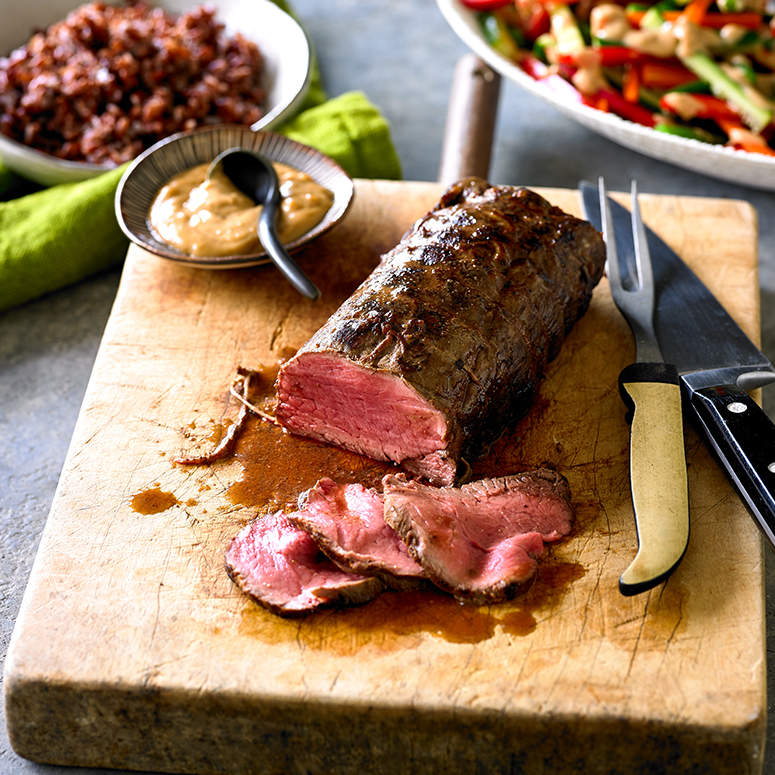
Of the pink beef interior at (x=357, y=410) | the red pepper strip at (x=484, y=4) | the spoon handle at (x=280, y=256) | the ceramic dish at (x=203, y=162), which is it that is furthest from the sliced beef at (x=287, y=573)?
the red pepper strip at (x=484, y=4)

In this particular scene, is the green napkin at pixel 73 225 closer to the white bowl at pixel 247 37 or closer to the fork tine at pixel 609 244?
the white bowl at pixel 247 37

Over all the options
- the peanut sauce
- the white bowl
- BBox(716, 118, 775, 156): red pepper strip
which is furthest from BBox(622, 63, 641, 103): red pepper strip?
the peanut sauce

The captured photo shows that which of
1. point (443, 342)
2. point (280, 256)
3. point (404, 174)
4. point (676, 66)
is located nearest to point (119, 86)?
point (404, 174)

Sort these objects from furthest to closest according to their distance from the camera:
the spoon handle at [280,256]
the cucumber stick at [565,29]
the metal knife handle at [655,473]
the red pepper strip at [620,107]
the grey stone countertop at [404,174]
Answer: the cucumber stick at [565,29], the red pepper strip at [620,107], the spoon handle at [280,256], the grey stone countertop at [404,174], the metal knife handle at [655,473]

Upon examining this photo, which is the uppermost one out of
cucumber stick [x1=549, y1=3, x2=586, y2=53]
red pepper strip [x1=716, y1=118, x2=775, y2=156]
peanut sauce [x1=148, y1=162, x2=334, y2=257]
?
cucumber stick [x1=549, y1=3, x2=586, y2=53]

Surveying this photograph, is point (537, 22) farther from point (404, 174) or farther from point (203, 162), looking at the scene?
point (203, 162)

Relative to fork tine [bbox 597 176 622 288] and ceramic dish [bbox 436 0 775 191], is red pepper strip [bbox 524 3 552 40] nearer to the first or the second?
ceramic dish [bbox 436 0 775 191]
